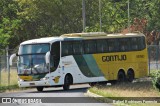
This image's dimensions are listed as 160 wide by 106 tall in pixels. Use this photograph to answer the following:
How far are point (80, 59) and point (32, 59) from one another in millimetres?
3471

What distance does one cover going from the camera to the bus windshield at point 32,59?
32.0 m

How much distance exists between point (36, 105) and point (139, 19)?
Answer: 6252 cm

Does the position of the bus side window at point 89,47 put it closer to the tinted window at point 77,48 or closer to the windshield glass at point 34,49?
the tinted window at point 77,48

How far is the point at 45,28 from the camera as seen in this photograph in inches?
2603

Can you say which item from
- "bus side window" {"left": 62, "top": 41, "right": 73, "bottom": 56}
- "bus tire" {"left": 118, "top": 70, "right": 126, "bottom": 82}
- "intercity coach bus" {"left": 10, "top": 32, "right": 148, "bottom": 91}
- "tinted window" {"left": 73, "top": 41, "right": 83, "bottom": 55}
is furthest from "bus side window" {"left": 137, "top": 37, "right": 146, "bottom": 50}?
"bus side window" {"left": 62, "top": 41, "right": 73, "bottom": 56}

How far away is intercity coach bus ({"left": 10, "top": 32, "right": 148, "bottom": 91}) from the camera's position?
32125mm

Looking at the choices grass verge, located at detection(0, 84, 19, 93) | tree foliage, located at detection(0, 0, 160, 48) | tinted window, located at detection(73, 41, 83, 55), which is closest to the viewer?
grass verge, located at detection(0, 84, 19, 93)

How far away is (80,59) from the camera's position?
3438 cm

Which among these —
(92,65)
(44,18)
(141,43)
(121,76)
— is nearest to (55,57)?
(92,65)

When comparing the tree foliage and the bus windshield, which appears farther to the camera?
the tree foliage

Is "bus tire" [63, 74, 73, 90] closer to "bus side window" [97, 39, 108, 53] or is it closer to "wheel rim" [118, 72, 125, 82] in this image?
"bus side window" [97, 39, 108, 53]

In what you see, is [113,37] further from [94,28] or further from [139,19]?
[139,19]

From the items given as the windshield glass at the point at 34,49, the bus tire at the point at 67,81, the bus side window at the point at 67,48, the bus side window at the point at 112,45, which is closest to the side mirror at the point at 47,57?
the windshield glass at the point at 34,49

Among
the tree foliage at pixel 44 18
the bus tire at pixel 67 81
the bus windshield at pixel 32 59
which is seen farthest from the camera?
the tree foliage at pixel 44 18
